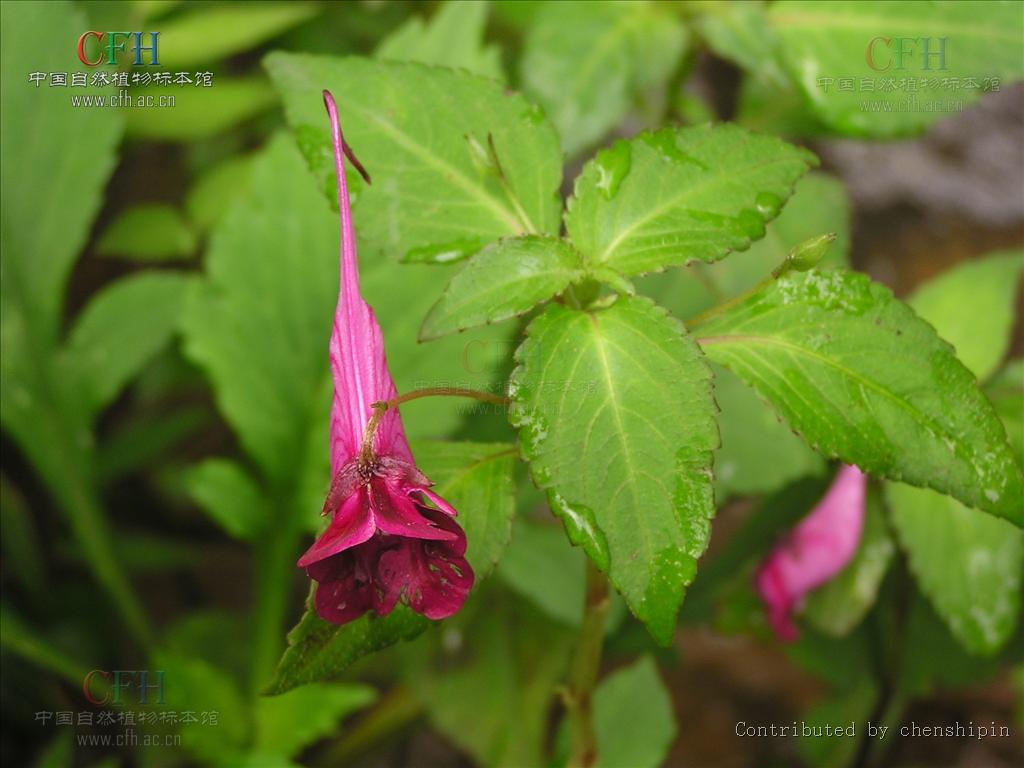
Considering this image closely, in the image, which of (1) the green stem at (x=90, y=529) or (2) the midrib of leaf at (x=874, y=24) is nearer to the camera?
(2) the midrib of leaf at (x=874, y=24)

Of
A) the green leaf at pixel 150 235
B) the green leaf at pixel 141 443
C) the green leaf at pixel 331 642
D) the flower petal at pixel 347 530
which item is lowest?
the green leaf at pixel 141 443

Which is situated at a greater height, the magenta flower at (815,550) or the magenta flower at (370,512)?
the magenta flower at (370,512)

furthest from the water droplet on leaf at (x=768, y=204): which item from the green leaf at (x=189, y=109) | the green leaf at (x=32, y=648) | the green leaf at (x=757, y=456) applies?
the green leaf at (x=189, y=109)

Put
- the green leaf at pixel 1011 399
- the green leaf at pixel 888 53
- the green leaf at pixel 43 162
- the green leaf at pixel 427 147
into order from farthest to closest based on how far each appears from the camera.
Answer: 1. the green leaf at pixel 43 162
2. the green leaf at pixel 888 53
3. the green leaf at pixel 1011 399
4. the green leaf at pixel 427 147

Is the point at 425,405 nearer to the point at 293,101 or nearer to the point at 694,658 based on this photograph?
the point at 293,101

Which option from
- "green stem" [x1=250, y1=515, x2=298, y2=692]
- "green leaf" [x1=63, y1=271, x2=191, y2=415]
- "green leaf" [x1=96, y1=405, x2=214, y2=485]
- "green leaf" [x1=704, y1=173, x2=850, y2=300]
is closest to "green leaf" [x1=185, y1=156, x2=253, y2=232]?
"green leaf" [x1=63, y1=271, x2=191, y2=415]

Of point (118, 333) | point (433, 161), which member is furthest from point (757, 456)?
point (118, 333)

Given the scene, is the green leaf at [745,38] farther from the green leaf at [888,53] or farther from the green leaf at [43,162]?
the green leaf at [43,162]

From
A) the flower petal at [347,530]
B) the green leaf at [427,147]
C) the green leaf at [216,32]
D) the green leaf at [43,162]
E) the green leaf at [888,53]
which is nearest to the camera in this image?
the flower petal at [347,530]
